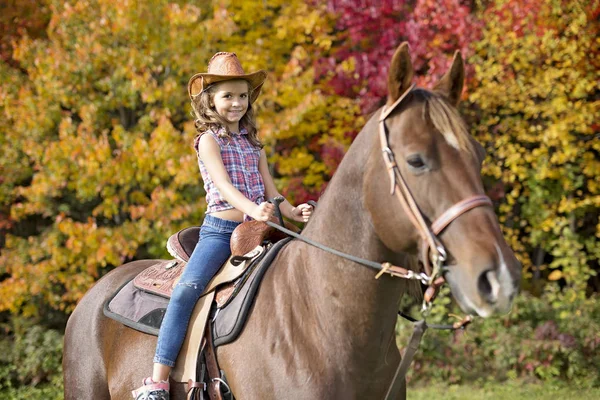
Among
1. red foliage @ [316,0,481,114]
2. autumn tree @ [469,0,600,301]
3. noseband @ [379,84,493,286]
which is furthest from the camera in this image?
red foliage @ [316,0,481,114]

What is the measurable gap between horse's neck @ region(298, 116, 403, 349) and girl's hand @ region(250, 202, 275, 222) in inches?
12.5

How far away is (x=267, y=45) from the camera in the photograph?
31.6 ft

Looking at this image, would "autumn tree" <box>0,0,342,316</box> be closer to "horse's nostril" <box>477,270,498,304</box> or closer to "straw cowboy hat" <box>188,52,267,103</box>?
"straw cowboy hat" <box>188,52,267,103</box>

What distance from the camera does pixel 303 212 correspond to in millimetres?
3652

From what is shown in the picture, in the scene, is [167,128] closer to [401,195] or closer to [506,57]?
[506,57]

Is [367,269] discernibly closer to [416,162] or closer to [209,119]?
[416,162]

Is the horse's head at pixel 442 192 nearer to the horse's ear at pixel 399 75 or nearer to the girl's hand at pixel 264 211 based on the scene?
the horse's ear at pixel 399 75

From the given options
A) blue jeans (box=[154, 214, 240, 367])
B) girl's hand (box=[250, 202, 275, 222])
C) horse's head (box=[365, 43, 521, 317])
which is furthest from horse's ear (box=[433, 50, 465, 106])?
blue jeans (box=[154, 214, 240, 367])

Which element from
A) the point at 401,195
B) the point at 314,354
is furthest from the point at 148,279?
the point at 401,195

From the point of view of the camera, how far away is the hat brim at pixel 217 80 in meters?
3.69

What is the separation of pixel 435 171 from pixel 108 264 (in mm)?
7531

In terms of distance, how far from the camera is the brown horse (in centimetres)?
242

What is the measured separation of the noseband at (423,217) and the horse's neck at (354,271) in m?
0.22

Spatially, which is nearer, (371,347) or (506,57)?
(371,347)
